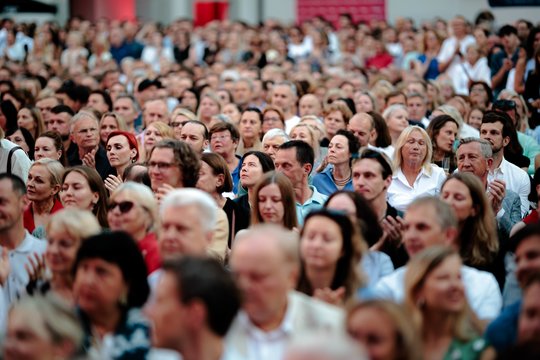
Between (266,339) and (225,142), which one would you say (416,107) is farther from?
(266,339)

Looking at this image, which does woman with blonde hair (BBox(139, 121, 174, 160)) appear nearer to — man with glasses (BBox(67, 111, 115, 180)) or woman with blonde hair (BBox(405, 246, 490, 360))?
man with glasses (BBox(67, 111, 115, 180))

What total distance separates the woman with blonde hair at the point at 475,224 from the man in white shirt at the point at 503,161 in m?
2.40

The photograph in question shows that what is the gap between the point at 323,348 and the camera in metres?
4.01

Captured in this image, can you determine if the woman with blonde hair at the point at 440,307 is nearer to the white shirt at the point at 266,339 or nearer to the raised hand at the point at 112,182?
the white shirt at the point at 266,339

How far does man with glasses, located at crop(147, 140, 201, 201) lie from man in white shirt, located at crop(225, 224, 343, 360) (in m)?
2.60

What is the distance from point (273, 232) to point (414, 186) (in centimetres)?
489

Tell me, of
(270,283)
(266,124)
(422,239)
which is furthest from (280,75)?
(270,283)

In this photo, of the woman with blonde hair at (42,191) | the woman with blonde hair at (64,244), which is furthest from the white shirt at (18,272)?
the woman with blonde hair at (42,191)

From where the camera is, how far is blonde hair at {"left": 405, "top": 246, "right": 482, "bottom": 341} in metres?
5.30

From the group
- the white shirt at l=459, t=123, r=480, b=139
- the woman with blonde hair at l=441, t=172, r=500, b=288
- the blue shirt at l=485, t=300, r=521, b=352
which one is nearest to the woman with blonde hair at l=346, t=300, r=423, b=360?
the blue shirt at l=485, t=300, r=521, b=352

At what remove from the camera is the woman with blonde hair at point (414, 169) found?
9852 mm

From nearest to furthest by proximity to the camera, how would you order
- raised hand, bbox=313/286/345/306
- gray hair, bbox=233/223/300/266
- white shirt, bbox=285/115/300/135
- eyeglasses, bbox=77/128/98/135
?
gray hair, bbox=233/223/300/266, raised hand, bbox=313/286/345/306, eyeglasses, bbox=77/128/98/135, white shirt, bbox=285/115/300/135

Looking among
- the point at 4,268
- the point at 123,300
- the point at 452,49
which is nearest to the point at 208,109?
the point at 452,49

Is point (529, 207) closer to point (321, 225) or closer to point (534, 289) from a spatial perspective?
point (321, 225)
